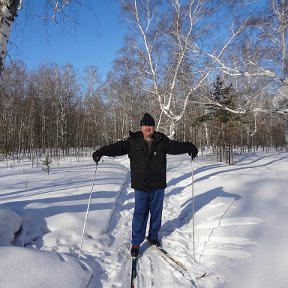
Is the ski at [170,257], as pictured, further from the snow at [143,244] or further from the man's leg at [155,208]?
the man's leg at [155,208]

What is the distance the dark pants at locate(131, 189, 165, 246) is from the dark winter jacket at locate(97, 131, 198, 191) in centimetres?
11

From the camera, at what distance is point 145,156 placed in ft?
14.6

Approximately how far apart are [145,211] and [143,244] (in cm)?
48

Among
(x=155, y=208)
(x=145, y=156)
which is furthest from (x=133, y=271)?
(x=145, y=156)

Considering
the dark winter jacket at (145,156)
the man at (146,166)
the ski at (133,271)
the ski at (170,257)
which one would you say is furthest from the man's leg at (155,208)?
the ski at (133,271)

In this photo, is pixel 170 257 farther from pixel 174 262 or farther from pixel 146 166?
pixel 146 166

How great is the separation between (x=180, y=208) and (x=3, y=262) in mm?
4169

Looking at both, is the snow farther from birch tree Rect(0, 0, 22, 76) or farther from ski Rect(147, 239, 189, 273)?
birch tree Rect(0, 0, 22, 76)

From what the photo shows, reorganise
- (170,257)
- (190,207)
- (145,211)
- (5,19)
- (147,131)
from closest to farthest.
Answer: (170,257) → (5,19) → (147,131) → (145,211) → (190,207)

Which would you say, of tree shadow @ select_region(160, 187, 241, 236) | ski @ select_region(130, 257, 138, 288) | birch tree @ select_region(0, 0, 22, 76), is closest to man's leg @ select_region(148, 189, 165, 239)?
tree shadow @ select_region(160, 187, 241, 236)

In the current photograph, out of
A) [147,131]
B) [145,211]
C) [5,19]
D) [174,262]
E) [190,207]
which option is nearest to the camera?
[174,262]

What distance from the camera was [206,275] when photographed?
3.47m

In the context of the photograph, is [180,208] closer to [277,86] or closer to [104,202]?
[104,202]

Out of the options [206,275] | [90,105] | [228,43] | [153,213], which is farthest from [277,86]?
[90,105]
